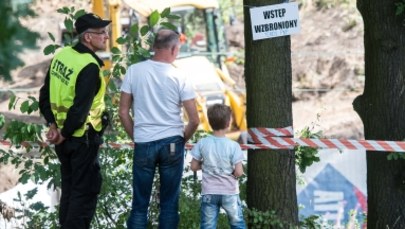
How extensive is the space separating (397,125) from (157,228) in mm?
1933

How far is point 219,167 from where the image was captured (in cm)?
654

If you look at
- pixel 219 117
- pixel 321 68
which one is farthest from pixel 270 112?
pixel 321 68

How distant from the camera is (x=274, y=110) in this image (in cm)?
695

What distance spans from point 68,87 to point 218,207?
1258 mm

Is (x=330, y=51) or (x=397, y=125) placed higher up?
(x=330, y=51)

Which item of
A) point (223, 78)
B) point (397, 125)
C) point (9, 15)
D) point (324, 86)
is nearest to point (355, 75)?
point (324, 86)

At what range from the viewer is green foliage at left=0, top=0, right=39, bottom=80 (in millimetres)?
1985

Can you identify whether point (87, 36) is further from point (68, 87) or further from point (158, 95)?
point (158, 95)

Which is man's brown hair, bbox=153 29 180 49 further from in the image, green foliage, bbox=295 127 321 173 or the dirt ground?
the dirt ground

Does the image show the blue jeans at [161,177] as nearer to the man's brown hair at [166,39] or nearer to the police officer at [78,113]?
the police officer at [78,113]

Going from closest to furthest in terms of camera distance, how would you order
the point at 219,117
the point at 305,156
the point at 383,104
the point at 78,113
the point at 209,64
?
the point at 78,113 → the point at 219,117 → the point at 383,104 → the point at 305,156 → the point at 209,64

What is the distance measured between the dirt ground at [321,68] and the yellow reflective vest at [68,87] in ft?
48.9

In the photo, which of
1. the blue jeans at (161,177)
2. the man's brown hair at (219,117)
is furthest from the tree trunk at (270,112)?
the blue jeans at (161,177)

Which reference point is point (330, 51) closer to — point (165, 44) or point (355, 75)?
point (355, 75)
